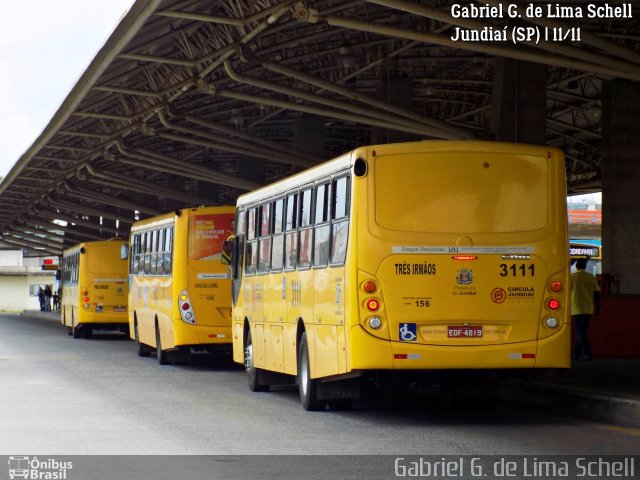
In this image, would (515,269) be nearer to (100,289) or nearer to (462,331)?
(462,331)

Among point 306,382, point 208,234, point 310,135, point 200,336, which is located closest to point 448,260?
point 306,382

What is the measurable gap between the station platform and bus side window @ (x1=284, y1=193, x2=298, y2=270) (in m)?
3.26

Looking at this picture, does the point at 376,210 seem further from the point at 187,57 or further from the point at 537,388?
the point at 187,57

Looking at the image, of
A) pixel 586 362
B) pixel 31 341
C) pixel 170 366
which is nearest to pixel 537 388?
pixel 586 362

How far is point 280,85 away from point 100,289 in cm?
1041

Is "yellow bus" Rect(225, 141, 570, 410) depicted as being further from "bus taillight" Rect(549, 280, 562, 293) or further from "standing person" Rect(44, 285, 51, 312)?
"standing person" Rect(44, 285, 51, 312)

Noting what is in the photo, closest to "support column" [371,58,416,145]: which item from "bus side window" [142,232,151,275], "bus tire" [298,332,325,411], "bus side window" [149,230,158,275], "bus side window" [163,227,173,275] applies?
"bus side window" [142,232,151,275]

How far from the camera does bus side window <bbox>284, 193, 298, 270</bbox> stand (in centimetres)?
1772

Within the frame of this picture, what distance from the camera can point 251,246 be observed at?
20625mm

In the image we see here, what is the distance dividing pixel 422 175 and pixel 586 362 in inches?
401

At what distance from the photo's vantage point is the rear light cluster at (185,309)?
25.6 m

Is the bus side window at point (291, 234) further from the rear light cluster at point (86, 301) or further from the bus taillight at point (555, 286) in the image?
the rear light cluster at point (86, 301)

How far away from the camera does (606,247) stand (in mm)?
36125

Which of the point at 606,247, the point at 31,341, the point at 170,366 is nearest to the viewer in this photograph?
the point at 170,366
